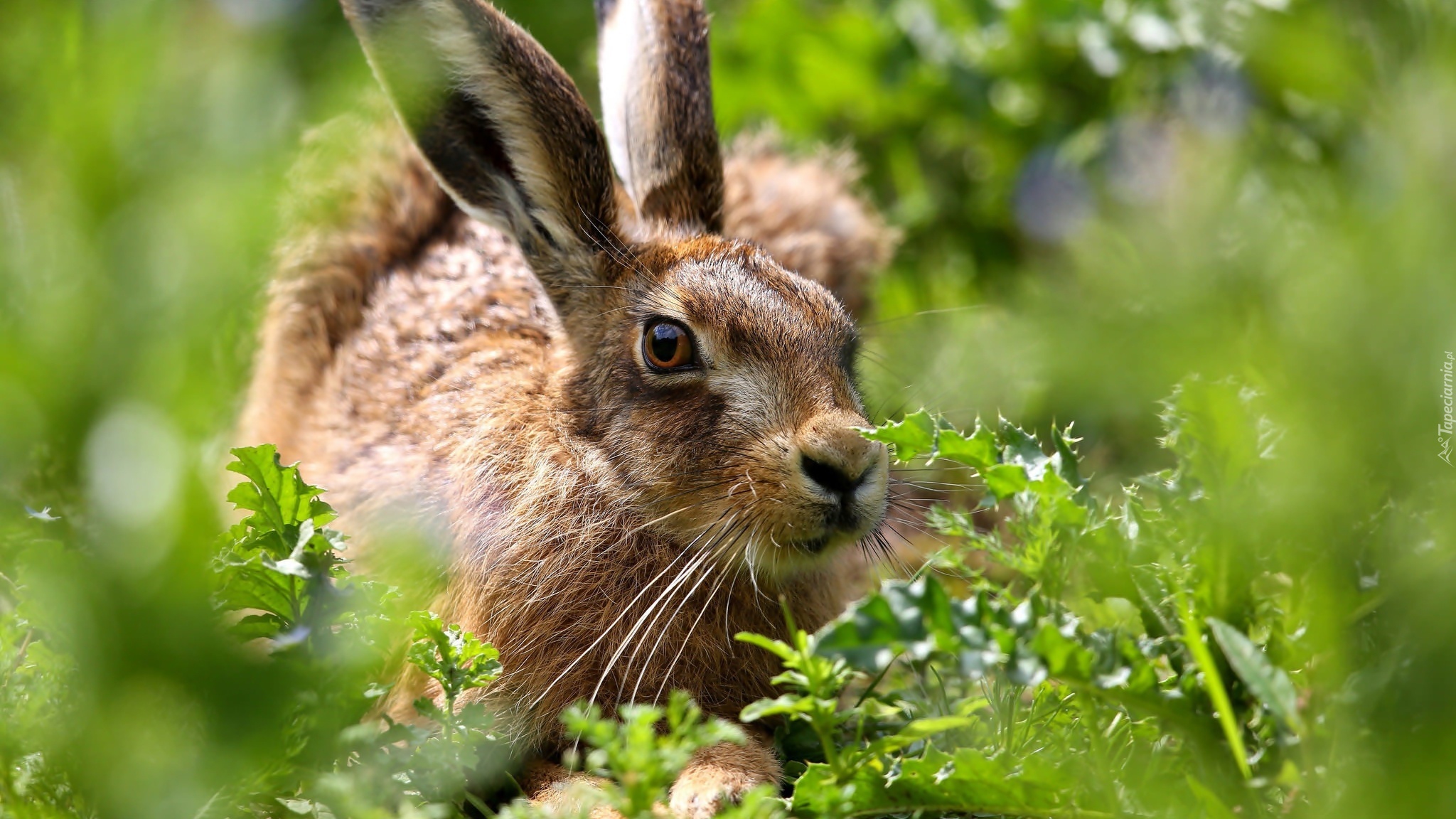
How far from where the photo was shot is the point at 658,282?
4.08 m

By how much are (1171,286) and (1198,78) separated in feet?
14.2

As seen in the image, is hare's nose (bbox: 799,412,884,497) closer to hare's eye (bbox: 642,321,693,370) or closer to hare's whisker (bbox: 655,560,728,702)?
hare's whisker (bbox: 655,560,728,702)

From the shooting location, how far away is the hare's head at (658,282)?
3.53m

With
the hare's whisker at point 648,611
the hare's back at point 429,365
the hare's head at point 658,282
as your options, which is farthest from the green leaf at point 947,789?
the hare's back at point 429,365

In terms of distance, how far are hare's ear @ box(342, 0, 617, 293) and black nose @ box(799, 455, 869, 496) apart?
4.14 ft

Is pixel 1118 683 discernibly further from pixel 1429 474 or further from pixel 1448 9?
pixel 1448 9

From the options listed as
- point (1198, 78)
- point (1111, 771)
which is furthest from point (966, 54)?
point (1111, 771)

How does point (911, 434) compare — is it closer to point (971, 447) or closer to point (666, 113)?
point (971, 447)

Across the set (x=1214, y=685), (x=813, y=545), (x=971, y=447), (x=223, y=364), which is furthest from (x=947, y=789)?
(x=223, y=364)

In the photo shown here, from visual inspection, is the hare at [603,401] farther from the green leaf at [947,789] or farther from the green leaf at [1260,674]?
the green leaf at [1260,674]

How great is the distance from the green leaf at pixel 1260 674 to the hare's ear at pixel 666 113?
2.88m

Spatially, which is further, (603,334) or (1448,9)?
(603,334)

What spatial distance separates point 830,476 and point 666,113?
1.80 meters

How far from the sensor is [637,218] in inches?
180
